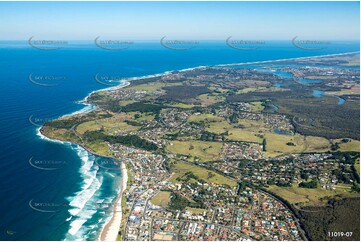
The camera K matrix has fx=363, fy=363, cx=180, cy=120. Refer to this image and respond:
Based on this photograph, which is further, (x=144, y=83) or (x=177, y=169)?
(x=144, y=83)

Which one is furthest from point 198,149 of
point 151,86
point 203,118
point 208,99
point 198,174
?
point 151,86

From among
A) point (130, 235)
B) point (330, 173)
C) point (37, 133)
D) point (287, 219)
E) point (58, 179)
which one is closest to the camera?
point (130, 235)

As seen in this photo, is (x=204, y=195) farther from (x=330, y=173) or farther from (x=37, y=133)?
(x=37, y=133)

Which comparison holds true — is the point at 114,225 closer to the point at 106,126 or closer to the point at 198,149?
the point at 198,149

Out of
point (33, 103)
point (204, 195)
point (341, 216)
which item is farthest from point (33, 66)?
point (341, 216)

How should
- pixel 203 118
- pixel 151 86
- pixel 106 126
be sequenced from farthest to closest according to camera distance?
pixel 151 86, pixel 203 118, pixel 106 126

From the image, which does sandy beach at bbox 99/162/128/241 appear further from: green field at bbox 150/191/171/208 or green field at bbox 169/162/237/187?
green field at bbox 169/162/237/187

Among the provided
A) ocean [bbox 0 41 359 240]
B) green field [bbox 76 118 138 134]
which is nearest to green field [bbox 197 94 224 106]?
green field [bbox 76 118 138 134]

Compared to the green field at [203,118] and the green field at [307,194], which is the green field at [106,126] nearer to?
the green field at [203,118]
